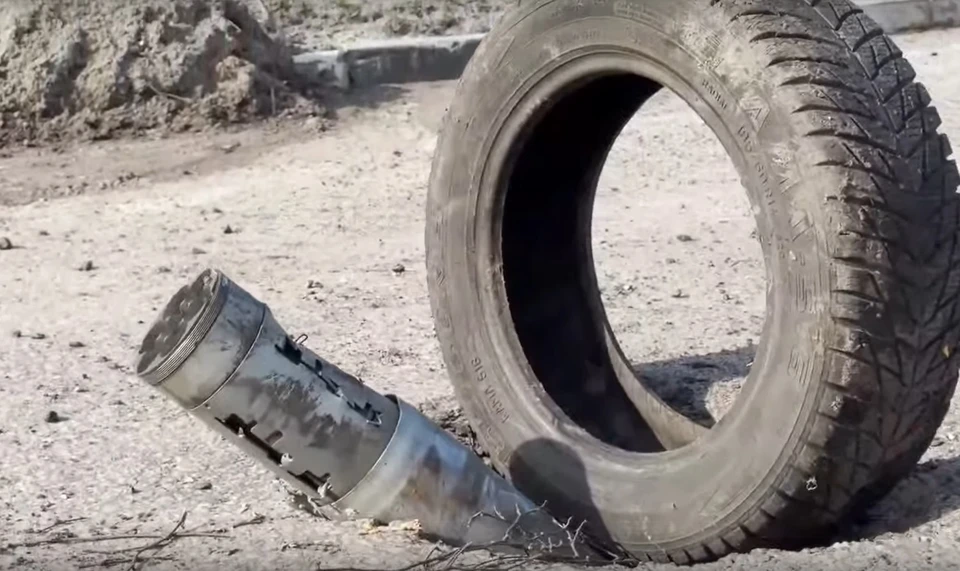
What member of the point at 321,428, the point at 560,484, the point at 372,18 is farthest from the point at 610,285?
the point at 372,18

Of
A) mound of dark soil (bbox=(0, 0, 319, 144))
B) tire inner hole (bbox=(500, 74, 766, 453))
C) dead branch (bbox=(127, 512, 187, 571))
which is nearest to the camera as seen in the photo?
dead branch (bbox=(127, 512, 187, 571))

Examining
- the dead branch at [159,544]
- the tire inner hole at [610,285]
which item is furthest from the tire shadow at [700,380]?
the dead branch at [159,544]

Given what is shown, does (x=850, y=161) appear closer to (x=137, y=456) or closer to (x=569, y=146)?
(x=569, y=146)

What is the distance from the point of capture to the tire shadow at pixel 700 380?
4.49 meters

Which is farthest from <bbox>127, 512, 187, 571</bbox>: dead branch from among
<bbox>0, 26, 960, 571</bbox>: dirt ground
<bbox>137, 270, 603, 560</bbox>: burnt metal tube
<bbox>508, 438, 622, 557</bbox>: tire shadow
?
<bbox>508, 438, 622, 557</bbox>: tire shadow

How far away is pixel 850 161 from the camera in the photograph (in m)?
2.96

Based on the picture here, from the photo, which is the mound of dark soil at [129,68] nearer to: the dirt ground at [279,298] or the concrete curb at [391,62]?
the dirt ground at [279,298]

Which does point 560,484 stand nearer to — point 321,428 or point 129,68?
point 321,428

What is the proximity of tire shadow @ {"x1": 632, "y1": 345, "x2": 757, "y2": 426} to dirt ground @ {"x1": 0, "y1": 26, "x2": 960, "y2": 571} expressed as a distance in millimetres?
12

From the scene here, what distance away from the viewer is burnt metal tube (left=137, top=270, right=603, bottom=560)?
10.1 ft

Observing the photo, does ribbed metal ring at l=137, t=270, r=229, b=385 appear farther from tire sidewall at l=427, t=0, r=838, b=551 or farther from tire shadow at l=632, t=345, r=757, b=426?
tire shadow at l=632, t=345, r=757, b=426

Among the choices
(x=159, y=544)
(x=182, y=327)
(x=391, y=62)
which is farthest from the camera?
(x=391, y=62)

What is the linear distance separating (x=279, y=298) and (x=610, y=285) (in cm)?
138

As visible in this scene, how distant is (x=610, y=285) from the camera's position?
5.91 metres
